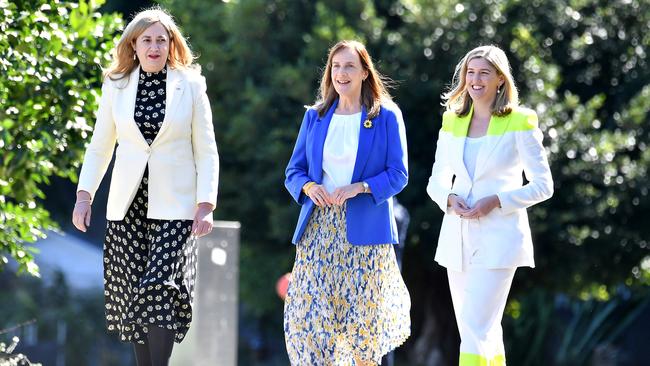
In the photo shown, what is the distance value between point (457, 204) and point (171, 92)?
60.4 inches

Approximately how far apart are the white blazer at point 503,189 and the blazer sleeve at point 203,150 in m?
1.19

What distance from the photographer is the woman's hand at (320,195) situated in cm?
637

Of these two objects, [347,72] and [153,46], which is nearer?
[153,46]

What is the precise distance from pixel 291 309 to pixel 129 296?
2.81ft

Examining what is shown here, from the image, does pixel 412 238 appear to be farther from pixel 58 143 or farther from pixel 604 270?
pixel 58 143

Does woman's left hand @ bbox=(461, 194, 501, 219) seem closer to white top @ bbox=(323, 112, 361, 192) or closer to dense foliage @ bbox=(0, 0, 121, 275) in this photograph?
white top @ bbox=(323, 112, 361, 192)

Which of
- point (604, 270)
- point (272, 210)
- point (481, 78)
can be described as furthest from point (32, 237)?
point (604, 270)

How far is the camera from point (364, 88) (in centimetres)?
667

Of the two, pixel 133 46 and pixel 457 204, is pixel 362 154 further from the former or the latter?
pixel 133 46

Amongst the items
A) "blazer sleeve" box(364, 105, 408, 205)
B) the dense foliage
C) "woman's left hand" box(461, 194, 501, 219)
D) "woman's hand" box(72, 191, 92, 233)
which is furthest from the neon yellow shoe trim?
the dense foliage

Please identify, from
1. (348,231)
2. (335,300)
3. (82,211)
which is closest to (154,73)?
(82,211)

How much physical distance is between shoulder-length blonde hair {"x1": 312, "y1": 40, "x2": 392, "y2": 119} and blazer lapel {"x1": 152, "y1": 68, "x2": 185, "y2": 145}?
30.9 inches

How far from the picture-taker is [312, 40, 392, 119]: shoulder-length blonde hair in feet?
21.6

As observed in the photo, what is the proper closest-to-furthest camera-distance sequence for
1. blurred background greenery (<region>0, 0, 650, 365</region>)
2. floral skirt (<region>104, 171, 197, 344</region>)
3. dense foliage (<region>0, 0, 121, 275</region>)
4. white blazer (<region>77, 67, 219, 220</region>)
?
floral skirt (<region>104, 171, 197, 344</region>) → white blazer (<region>77, 67, 219, 220</region>) → dense foliage (<region>0, 0, 121, 275</region>) → blurred background greenery (<region>0, 0, 650, 365</region>)
